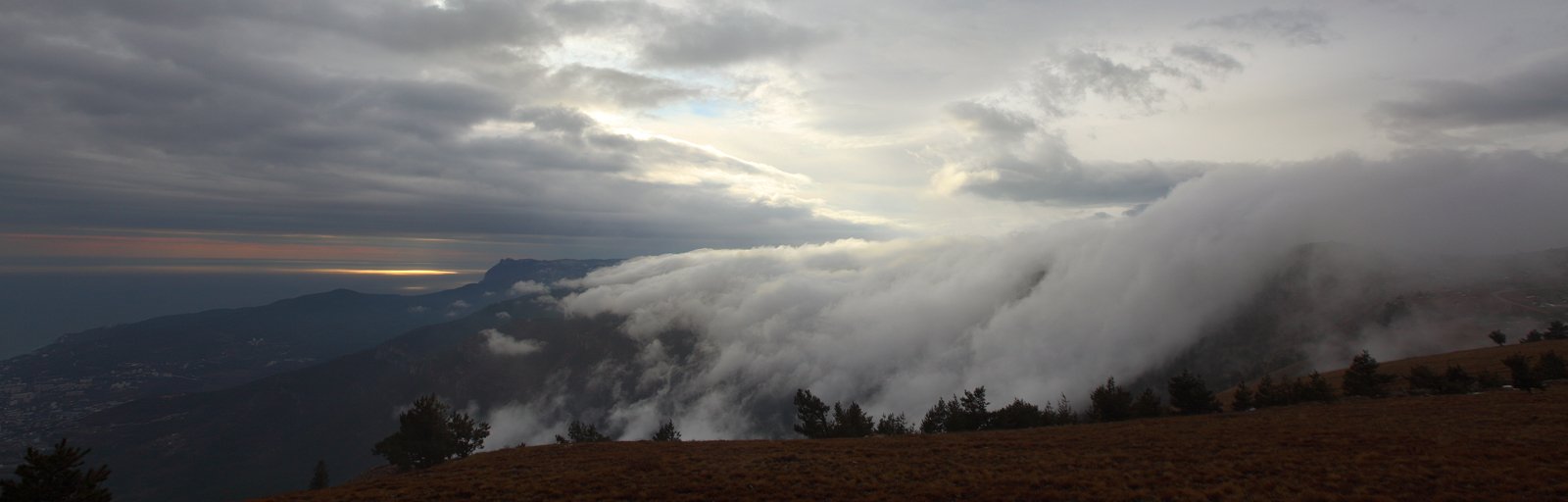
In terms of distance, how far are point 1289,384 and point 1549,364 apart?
22304 mm

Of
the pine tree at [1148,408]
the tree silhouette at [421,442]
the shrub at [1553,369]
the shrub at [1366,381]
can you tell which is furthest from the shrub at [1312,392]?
the tree silhouette at [421,442]

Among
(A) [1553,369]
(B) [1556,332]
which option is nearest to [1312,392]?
(A) [1553,369]

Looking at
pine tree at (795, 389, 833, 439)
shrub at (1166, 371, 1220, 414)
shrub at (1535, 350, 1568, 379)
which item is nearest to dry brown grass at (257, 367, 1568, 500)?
shrub at (1535, 350, 1568, 379)

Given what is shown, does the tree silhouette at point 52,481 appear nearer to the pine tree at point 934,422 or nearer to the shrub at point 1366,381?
the pine tree at point 934,422

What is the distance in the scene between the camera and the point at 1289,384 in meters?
66.0

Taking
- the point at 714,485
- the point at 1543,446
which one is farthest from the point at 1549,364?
the point at 714,485

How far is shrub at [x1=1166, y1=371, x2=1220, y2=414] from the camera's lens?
64000 millimetres

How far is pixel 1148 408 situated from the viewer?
64.1 m

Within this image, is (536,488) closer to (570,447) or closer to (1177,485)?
(570,447)

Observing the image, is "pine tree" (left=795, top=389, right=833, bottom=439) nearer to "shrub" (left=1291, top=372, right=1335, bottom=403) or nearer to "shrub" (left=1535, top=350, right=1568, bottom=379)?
"shrub" (left=1291, top=372, right=1335, bottom=403)

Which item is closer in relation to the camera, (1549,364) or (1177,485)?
(1177,485)

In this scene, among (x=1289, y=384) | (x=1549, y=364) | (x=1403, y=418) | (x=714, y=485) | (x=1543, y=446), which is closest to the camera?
(x=1543, y=446)

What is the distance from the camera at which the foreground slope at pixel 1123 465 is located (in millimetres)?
28125

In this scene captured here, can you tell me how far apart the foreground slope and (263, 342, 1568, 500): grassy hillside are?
120 mm
